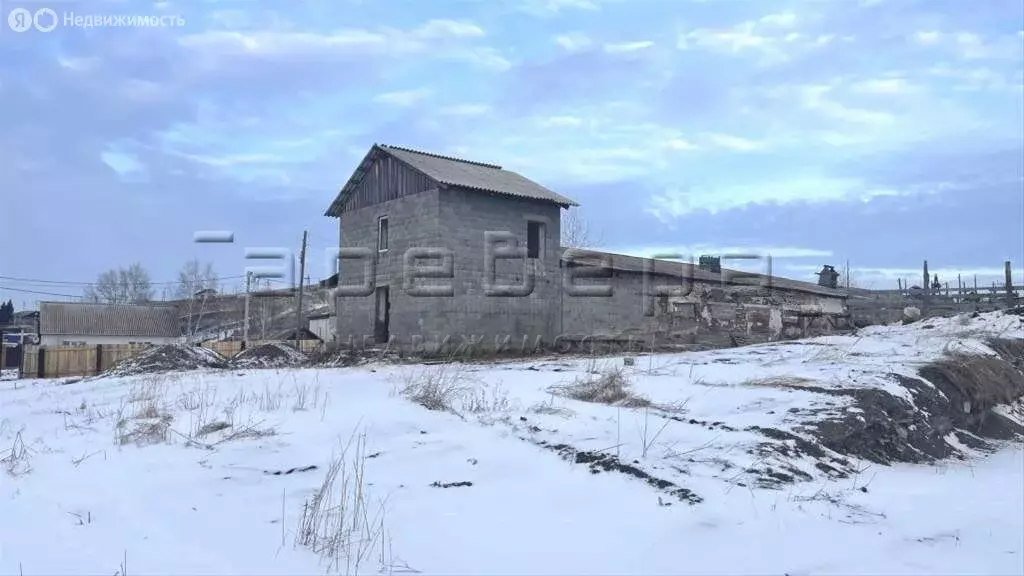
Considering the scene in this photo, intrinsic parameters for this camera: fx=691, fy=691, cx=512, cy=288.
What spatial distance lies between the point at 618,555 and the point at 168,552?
253 cm

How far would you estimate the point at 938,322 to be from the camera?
18.5m

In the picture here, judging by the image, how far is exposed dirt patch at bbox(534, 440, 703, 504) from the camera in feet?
16.0

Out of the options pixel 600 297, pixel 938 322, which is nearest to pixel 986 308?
pixel 938 322

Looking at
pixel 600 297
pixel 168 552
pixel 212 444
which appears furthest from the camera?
pixel 600 297

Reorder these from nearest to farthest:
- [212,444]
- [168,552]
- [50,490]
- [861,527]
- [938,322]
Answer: [168,552]
[861,527]
[50,490]
[212,444]
[938,322]

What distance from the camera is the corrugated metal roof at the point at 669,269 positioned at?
22.6 meters

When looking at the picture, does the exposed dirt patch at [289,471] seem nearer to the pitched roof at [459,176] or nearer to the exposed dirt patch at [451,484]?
the exposed dirt patch at [451,484]

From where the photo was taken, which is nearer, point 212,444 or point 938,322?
point 212,444

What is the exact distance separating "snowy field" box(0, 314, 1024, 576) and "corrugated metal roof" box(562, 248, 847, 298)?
1419 centimetres

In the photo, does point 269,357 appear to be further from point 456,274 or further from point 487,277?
point 487,277

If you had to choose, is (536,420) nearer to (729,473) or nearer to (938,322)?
(729,473)

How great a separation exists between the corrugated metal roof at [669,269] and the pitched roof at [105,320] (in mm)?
38094

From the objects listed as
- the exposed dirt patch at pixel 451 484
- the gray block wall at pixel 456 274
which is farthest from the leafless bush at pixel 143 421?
the gray block wall at pixel 456 274

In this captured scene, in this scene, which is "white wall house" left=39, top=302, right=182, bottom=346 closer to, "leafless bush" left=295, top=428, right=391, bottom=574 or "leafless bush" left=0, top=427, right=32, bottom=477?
"leafless bush" left=0, top=427, right=32, bottom=477
